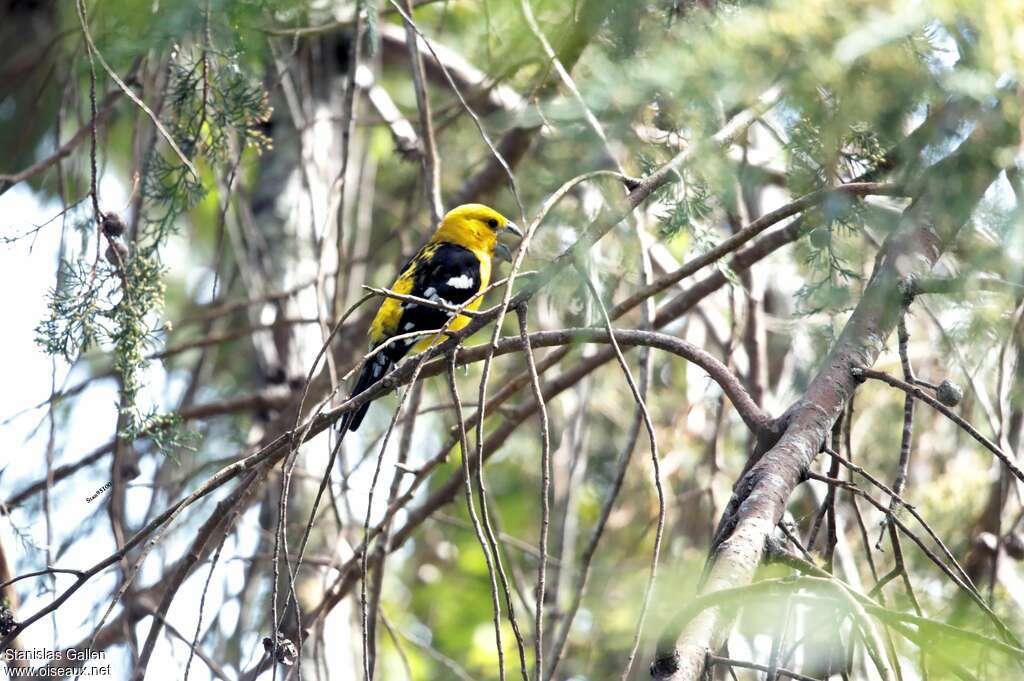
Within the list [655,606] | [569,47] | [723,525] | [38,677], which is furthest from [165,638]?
[569,47]

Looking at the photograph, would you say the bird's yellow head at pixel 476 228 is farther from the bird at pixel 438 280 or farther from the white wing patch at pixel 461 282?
the white wing patch at pixel 461 282

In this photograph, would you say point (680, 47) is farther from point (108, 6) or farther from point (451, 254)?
point (451, 254)

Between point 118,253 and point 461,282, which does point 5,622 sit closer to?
point 118,253

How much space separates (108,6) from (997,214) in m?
2.91

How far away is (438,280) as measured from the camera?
529 cm

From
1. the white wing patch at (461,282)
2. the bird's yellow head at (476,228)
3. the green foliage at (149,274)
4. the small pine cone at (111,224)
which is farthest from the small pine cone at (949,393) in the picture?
the bird's yellow head at (476,228)

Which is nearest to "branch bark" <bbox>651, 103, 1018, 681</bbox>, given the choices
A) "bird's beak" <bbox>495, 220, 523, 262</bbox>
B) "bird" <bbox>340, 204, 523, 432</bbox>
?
"bird" <bbox>340, 204, 523, 432</bbox>

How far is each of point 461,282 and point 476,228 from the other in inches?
22.3

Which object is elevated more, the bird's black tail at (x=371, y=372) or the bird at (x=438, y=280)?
the bird at (x=438, y=280)

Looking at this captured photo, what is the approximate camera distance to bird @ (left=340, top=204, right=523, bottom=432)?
16.4ft

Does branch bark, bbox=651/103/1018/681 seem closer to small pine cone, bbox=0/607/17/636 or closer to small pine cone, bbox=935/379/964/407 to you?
small pine cone, bbox=935/379/964/407

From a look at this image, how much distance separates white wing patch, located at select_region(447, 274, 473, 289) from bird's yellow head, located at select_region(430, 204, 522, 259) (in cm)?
23

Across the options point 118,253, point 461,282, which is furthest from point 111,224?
point 461,282

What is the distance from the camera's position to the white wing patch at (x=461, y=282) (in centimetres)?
531
